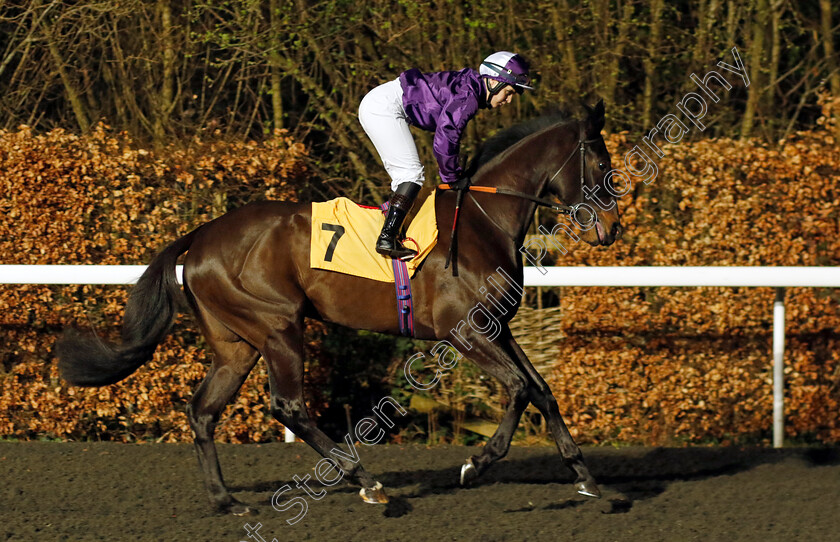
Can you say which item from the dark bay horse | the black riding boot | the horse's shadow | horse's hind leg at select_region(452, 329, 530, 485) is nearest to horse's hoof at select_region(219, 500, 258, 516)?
the dark bay horse

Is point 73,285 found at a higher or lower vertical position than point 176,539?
higher

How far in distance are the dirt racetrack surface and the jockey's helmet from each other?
5.92ft

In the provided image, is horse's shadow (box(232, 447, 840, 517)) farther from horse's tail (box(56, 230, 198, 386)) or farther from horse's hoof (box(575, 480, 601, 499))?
horse's tail (box(56, 230, 198, 386))

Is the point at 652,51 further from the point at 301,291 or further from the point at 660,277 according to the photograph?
the point at 301,291

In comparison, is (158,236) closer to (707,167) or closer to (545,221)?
(545,221)

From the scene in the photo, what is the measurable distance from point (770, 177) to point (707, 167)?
1.16 ft

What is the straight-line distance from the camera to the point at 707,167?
17.4 ft

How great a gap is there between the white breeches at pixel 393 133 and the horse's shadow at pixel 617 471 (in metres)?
1.42

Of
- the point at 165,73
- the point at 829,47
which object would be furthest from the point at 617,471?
the point at 165,73

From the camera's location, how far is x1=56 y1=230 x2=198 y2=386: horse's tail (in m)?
4.25

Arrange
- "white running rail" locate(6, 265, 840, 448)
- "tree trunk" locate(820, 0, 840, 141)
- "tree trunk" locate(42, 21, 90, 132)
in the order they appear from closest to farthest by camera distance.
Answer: "white running rail" locate(6, 265, 840, 448) → "tree trunk" locate(820, 0, 840, 141) → "tree trunk" locate(42, 21, 90, 132)

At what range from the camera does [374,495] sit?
13.0 feet

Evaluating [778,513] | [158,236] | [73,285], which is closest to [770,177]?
[778,513]

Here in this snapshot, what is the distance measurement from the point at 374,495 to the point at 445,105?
1671 millimetres
